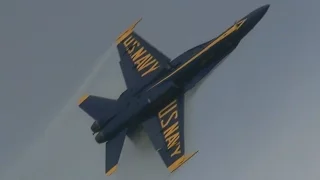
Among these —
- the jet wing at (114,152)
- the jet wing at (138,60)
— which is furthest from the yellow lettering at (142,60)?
the jet wing at (114,152)

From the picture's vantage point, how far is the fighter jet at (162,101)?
5281mm

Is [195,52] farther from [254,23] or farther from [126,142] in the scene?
[126,142]

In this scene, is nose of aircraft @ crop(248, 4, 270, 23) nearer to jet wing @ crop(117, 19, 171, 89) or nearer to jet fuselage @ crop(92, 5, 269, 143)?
jet fuselage @ crop(92, 5, 269, 143)

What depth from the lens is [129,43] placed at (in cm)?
571

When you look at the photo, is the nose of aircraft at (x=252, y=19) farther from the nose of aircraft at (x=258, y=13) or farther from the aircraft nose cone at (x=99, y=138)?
the aircraft nose cone at (x=99, y=138)

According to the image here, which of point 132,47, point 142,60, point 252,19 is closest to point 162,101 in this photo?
point 142,60

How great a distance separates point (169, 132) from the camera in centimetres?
534

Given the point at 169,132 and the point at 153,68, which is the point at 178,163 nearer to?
the point at 169,132

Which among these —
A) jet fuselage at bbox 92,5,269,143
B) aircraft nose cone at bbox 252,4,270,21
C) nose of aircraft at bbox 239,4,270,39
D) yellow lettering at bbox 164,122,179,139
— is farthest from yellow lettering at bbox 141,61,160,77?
aircraft nose cone at bbox 252,4,270,21

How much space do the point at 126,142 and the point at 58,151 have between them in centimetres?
52

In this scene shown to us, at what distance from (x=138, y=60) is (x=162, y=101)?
403 mm

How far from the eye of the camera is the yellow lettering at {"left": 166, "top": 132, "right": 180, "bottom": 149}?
5281mm

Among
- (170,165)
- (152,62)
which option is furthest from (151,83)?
(170,165)

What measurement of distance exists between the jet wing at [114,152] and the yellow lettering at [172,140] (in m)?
0.30
